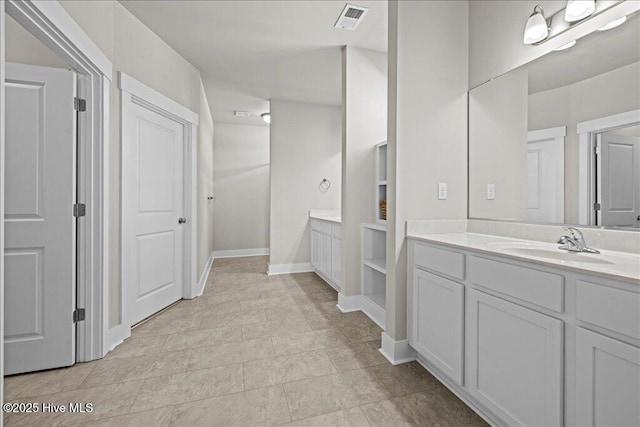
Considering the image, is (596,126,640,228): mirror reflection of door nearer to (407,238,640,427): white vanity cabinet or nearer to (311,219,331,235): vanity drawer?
(407,238,640,427): white vanity cabinet

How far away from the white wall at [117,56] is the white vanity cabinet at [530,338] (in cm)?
235

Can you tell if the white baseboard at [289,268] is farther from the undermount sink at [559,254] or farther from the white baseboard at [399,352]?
the undermount sink at [559,254]

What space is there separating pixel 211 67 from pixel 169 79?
0.69m

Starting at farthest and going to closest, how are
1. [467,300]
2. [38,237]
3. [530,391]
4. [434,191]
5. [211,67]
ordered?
[211,67]
[434,191]
[38,237]
[467,300]
[530,391]

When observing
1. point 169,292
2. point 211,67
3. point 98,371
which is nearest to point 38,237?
point 98,371

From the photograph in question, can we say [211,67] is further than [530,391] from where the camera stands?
Yes

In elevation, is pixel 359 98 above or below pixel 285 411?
above

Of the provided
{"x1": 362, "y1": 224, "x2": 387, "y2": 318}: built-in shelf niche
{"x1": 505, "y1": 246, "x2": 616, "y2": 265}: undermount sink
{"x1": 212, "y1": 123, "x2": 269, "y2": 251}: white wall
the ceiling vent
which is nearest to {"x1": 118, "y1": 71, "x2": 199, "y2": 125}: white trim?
the ceiling vent

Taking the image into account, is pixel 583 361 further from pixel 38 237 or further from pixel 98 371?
pixel 38 237

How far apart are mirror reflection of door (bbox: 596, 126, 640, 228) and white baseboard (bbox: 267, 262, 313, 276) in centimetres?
364

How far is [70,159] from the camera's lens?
6.25 feet

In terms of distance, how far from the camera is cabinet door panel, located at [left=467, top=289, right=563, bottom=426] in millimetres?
1089

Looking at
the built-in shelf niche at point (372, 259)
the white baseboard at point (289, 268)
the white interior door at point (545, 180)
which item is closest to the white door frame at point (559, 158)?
the white interior door at point (545, 180)

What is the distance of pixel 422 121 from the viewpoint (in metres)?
1.99
